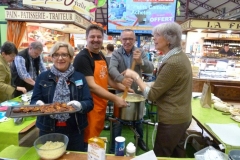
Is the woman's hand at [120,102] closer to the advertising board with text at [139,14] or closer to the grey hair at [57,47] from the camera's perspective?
the grey hair at [57,47]

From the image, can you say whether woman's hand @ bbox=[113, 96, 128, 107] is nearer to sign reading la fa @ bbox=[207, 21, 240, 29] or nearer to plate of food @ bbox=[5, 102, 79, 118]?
plate of food @ bbox=[5, 102, 79, 118]

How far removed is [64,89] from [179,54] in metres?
0.99

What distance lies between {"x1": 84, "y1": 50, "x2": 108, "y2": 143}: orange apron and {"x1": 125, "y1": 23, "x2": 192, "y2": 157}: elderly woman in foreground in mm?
466

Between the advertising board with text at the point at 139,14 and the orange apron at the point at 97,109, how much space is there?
4.59ft

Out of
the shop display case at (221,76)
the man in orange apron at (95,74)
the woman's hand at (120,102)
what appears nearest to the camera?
the man in orange apron at (95,74)

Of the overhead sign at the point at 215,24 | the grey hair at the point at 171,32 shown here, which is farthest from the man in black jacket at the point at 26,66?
the overhead sign at the point at 215,24

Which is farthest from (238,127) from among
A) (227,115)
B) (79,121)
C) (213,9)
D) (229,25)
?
(213,9)

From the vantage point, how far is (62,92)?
1.50 metres

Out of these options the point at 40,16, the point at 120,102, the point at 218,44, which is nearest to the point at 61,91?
the point at 120,102

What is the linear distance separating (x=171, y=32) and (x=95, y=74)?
83cm

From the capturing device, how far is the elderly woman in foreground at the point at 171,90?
1.47 metres

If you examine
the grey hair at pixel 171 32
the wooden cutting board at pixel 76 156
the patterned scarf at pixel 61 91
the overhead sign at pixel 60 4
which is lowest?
the wooden cutting board at pixel 76 156

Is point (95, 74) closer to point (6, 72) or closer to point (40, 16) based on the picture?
point (6, 72)

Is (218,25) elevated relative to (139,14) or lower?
elevated
